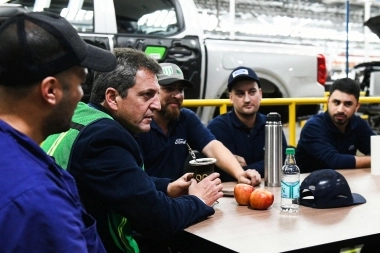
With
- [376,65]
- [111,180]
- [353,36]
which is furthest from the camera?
[353,36]

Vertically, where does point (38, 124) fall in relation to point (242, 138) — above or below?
above

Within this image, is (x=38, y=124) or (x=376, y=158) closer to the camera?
(x=38, y=124)

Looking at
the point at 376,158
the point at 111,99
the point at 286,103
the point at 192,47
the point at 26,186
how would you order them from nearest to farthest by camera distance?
the point at 26,186, the point at 111,99, the point at 376,158, the point at 286,103, the point at 192,47

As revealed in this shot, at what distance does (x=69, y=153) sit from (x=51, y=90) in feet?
2.30

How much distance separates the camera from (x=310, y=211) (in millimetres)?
2180

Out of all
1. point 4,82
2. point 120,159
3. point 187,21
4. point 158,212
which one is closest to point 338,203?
point 158,212

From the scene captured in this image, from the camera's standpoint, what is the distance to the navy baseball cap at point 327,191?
222cm

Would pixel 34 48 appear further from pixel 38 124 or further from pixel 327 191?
pixel 327 191

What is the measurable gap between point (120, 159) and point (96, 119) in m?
0.20

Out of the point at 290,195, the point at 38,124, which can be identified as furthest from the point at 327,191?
the point at 38,124

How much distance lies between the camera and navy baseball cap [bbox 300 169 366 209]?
2221 millimetres

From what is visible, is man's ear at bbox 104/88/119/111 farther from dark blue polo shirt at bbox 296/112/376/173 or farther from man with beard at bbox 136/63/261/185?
dark blue polo shirt at bbox 296/112/376/173

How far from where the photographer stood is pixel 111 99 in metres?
2.16

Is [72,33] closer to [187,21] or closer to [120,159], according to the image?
[120,159]
